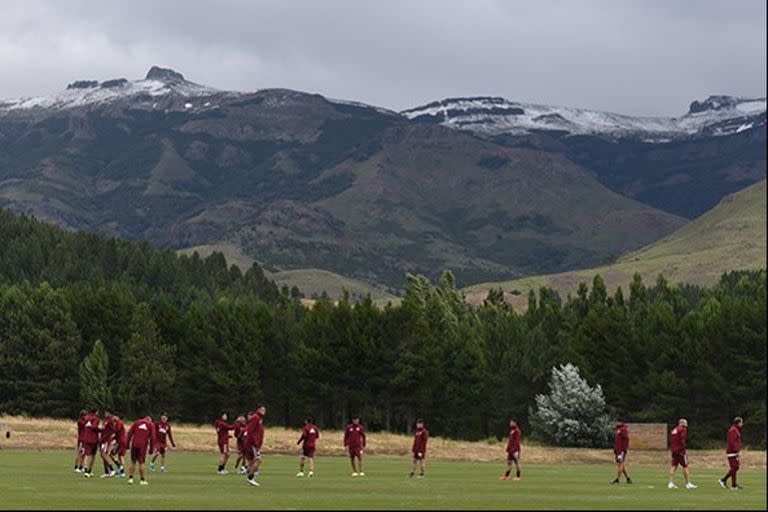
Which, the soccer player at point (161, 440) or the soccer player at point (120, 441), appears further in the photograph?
the soccer player at point (161, 440)

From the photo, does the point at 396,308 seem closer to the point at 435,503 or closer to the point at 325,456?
the point at 325,456

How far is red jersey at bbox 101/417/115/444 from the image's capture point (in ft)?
185

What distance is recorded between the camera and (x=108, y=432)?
56469 mm

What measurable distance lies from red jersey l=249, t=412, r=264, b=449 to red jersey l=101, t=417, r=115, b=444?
6328mm

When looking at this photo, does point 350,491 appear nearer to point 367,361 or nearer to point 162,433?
point 162,433

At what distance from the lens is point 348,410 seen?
136m

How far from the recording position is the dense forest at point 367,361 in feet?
401

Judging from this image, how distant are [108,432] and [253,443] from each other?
7350mm

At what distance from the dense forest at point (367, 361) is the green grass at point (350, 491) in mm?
51639

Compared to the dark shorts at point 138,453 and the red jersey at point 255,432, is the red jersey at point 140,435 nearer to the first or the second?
the dark shorts at point 138,453

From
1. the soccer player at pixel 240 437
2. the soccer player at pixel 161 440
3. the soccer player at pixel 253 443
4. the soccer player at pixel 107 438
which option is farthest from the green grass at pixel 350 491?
the soccer player at pixel 107 438

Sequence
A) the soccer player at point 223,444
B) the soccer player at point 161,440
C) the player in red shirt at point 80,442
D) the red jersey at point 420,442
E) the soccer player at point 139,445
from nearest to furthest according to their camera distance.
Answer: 1. the soccer player at point 139,445
2. the player in red shirt at point 80,442
3. the soccer player at point 223,444
4. the red jersey at point 420,442
5. the soccer player at point 161,440

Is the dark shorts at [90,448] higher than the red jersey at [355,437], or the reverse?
the red jersey at [355,437]

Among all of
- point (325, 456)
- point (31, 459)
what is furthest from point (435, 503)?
point (325, 456)
